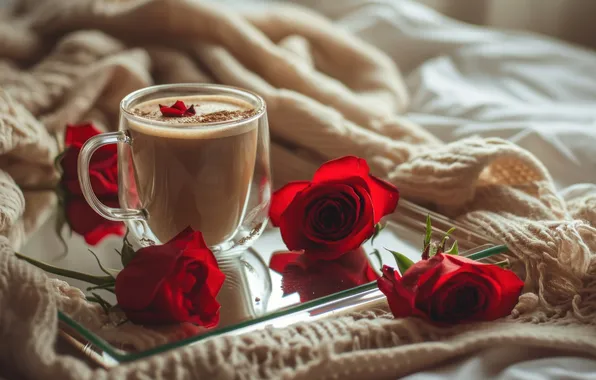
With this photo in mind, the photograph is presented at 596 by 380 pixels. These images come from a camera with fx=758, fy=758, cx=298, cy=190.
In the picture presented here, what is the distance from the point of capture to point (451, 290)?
0.59 metres

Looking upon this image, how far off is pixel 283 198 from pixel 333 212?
0.21 feet

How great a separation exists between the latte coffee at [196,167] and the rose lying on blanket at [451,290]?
0.17 metres

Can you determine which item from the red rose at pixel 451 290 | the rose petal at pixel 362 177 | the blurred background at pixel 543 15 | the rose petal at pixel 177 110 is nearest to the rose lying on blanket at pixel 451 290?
the red rose at pixel 451 290

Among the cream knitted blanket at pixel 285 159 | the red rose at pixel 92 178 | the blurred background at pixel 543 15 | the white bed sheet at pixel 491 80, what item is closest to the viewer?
the cream knitted blanket at pixel 285 159

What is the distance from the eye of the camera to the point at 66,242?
0.75 meters

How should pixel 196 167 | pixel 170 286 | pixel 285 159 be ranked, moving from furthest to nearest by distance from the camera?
pixel 285 159 → pixel 196 167 → pixel 170 286

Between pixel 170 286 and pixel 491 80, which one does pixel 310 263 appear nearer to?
pixel 170 286

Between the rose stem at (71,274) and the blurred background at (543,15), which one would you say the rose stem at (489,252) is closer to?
the rose stem at (71,274)

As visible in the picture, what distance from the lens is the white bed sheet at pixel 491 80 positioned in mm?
960

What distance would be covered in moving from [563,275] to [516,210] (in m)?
0.13

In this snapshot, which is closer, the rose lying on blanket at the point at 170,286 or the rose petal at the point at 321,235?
the rose lying on blanket at the point at 170,286

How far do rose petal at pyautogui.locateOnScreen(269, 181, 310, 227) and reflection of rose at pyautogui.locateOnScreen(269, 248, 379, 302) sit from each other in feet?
0.14

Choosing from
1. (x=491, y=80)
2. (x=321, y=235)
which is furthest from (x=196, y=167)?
(x=491, y=80)

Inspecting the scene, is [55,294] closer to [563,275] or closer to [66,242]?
[66,242]
